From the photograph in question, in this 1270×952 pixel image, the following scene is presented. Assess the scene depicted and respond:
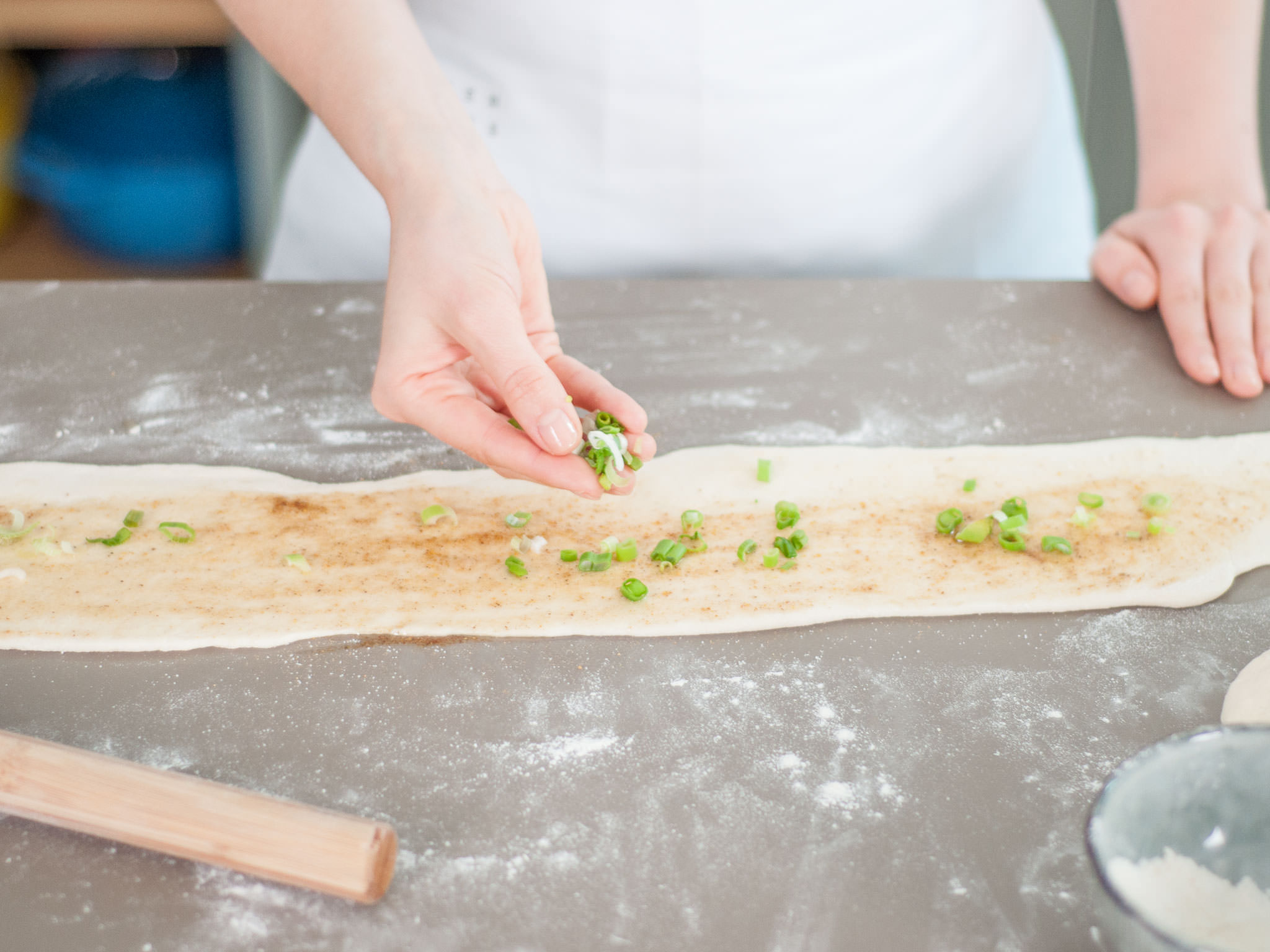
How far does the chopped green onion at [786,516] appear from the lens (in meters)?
1.20

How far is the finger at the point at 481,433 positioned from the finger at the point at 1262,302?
3.18 ft

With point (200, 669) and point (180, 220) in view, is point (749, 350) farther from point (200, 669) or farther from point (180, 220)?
point (180, 220)

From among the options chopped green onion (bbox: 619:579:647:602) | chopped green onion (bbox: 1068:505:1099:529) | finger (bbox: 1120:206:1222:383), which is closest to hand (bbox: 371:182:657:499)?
chopped green onion (bbox: 619:579:647:602)

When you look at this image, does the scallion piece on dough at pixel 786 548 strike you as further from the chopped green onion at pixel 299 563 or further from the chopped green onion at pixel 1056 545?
the chopped green onion at pixel 299 563

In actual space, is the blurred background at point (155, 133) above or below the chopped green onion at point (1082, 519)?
below

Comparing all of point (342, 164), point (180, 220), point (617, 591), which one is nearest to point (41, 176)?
point (180, 220)

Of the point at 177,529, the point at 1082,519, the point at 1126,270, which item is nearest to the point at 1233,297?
the point at 1126,270

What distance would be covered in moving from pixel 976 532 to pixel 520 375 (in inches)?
20.8

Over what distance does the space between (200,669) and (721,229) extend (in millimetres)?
1094

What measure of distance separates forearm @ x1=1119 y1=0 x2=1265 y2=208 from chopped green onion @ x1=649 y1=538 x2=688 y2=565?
109 cm

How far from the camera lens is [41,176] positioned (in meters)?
3.51

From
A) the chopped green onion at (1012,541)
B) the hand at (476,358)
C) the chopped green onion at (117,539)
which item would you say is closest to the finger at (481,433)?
the hand at (476,358)

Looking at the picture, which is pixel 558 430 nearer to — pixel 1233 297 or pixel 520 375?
pixel 520 375

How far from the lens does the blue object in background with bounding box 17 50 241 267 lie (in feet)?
11.4
